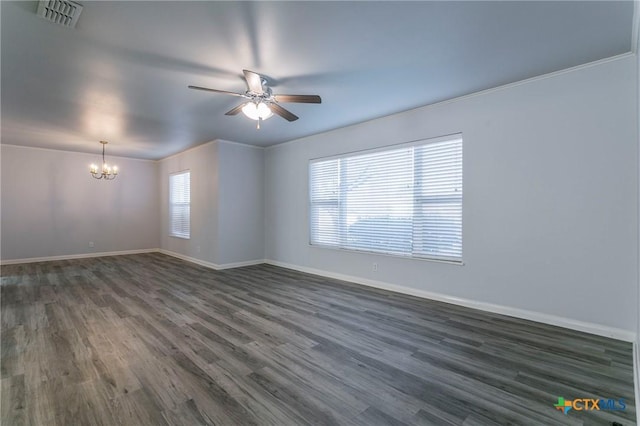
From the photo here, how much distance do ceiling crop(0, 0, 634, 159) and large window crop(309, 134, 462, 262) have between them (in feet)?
2.60

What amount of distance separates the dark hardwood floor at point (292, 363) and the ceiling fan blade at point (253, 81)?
245cm

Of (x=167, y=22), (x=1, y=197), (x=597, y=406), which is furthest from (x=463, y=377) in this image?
(x=1, y=197)

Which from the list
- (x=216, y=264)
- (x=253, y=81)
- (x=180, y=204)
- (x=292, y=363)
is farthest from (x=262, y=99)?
(x=180, y=204)

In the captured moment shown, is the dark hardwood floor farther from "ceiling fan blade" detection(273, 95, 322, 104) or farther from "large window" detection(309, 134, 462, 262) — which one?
"ceiling fan blade" detection(273, 95, 322, 104)

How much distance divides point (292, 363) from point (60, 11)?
10.2ft

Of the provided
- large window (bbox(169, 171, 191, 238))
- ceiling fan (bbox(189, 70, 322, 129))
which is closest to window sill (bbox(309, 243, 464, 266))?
ceiling fan (bbox(189, 70, 322, 129))

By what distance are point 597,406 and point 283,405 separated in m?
1.99

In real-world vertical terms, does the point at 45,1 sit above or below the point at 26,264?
above

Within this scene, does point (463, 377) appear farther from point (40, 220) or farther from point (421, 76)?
point (40, 220)

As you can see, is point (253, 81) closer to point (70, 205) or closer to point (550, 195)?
point (550, 195)

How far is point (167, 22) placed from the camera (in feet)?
7.23

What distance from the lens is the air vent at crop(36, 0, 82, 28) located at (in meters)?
1.99

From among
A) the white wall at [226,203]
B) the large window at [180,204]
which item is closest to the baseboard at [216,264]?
the white wall at [226,203]

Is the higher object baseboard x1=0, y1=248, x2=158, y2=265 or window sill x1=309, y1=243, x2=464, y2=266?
window sill x1=309, y1=243, x2=464, y2=266
